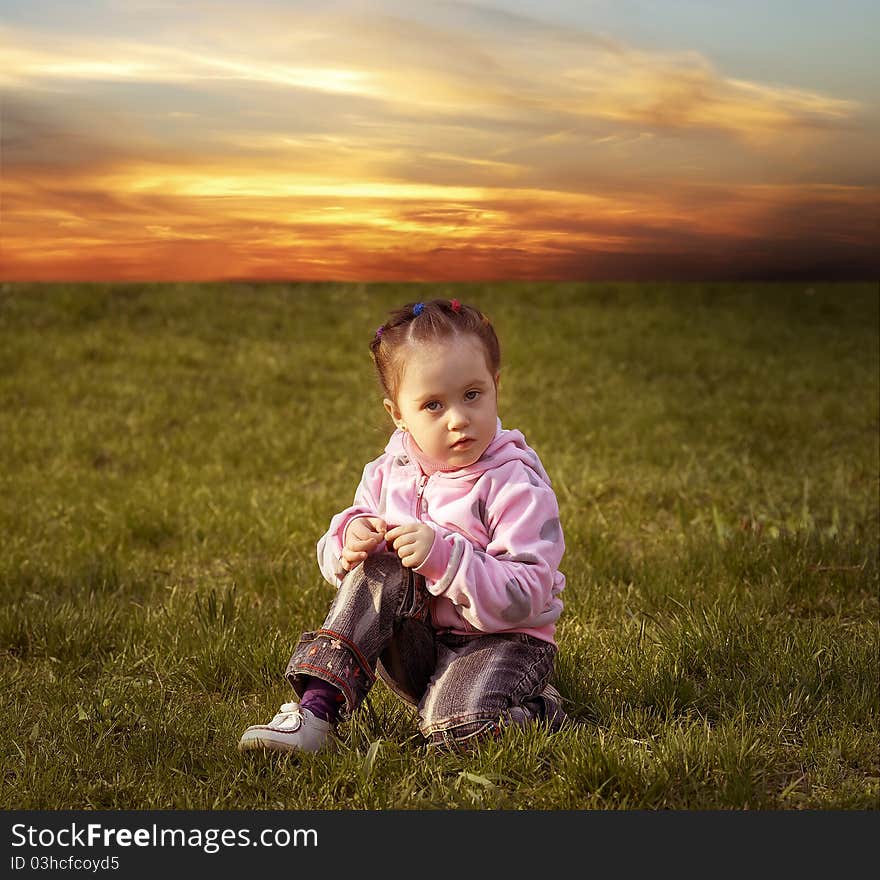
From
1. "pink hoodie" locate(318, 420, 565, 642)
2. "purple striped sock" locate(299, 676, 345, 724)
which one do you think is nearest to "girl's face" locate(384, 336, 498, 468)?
"pink hoodie" locate(318, 420, 565, 642)

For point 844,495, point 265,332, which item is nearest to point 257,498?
point 844,495

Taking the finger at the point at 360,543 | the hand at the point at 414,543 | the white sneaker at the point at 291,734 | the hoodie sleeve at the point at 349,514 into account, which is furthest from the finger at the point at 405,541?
the white sneaker at the point at 291,734

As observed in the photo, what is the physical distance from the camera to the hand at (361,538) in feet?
11.2

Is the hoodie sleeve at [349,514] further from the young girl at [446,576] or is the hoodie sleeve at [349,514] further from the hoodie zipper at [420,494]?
the hoodie zipper at [420,494]

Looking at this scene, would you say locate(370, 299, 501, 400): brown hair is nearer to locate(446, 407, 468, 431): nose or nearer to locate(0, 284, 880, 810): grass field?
locate(446, 407, 468, 431): nose

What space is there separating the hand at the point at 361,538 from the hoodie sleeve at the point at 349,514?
57 millimetres

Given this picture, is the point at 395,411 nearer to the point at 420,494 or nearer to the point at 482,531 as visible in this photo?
the point at 420,494

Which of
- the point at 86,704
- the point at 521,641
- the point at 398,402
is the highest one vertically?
the point at 398,402

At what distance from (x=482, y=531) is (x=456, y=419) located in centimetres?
36

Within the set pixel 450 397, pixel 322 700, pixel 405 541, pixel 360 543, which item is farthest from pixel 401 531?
pixel 322 700

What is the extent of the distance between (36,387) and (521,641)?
24.4ft

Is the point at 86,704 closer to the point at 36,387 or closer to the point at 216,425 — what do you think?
the point at 216,425

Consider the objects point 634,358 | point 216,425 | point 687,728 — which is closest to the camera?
point 687,728

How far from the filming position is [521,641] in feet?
11.6
